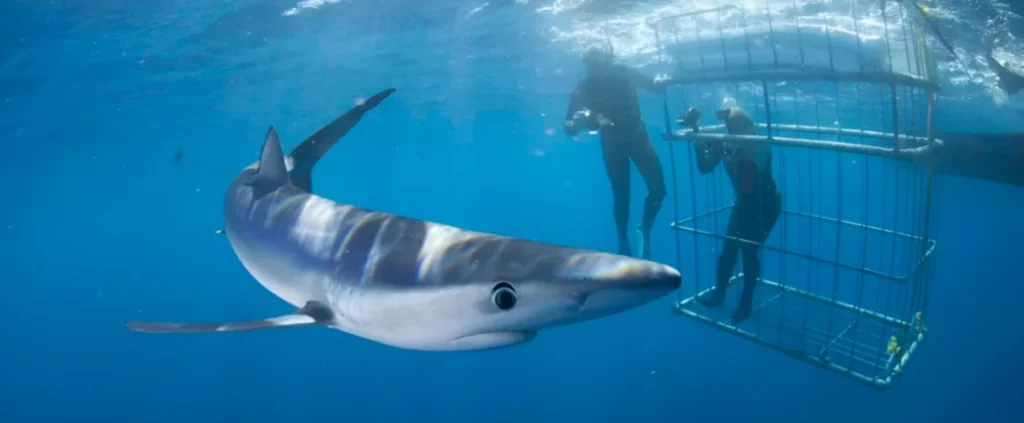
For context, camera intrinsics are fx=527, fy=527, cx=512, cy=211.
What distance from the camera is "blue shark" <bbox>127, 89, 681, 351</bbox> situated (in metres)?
1.84

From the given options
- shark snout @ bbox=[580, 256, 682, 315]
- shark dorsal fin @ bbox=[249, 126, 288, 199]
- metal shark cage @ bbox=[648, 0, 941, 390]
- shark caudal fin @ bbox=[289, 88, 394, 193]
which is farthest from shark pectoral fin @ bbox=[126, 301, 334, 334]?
metal shark cage @ bbox=[648, 0, 941, 390]

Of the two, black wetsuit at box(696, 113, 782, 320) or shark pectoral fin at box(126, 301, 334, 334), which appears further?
black wetsuit at box(696, 113, 782, 320)

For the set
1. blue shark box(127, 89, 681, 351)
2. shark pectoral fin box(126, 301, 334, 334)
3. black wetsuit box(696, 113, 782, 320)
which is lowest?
black wetsuit box(696, 113, 782, 320)

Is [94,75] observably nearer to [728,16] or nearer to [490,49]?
[490,49]

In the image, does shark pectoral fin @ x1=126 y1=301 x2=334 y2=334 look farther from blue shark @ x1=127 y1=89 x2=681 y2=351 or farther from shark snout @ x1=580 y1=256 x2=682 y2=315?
shark snout @ x1=580 y1=256 x2=682 y2=315

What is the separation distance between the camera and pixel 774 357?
1419cm

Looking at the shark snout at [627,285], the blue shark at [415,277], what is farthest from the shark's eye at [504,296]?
the shark snout at [627,285]

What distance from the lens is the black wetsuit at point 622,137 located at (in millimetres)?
7930

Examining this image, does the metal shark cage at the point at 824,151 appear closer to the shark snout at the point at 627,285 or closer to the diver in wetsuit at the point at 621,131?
the diver in wetsuit at the point at 621,131

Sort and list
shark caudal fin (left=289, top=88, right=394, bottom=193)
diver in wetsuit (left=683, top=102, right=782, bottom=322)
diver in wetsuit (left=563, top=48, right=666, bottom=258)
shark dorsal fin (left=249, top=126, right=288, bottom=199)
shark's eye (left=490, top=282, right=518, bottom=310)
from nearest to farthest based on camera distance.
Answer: shark's eye (left=490, top=282, right=518, bottom=310), shark dorsal fin (left=249, top=126, right=288, bottom=199), shark caudal fin (left=289, top=88, right=394, bottom=193), diver in wetsuit (left=683, top=102, right=782, bottom=322), diver in wetsuit (left=563, top=48, right=666, bottom=258)

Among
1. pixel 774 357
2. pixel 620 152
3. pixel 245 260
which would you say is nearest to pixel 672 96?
pixel 774 357

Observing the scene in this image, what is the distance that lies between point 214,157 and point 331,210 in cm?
5524

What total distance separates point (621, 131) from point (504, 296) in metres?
6.64

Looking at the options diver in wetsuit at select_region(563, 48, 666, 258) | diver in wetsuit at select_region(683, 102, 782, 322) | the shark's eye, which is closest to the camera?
the shark's eye
